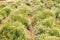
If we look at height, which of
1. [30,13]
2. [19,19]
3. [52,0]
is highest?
[19,19]

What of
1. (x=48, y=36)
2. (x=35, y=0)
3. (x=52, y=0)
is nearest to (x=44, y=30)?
(x=48, y=36)

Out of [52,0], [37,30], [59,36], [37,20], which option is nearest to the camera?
[59,36]

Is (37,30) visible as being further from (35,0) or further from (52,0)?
(52,0)

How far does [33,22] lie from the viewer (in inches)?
507

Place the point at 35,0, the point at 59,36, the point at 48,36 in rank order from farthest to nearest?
the point at 35,0 → the point at 59,36 → the point at 48,36

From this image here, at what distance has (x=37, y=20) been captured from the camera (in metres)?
12.5

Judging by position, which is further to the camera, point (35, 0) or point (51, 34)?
point (35, 0)

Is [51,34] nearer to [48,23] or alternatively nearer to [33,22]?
[48,23]

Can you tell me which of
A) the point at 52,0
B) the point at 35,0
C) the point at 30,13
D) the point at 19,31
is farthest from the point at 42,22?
the point at 52,0

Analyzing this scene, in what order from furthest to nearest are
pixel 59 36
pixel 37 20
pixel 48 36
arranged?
1. pixel 37 20
2. pixel 59 36
3. pixel 48 36

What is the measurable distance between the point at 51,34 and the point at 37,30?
3.10 ft

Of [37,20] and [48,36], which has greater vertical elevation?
[48,36]

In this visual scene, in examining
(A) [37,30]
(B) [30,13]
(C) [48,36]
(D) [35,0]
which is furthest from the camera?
(D) [35,0]

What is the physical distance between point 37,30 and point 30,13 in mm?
4522
